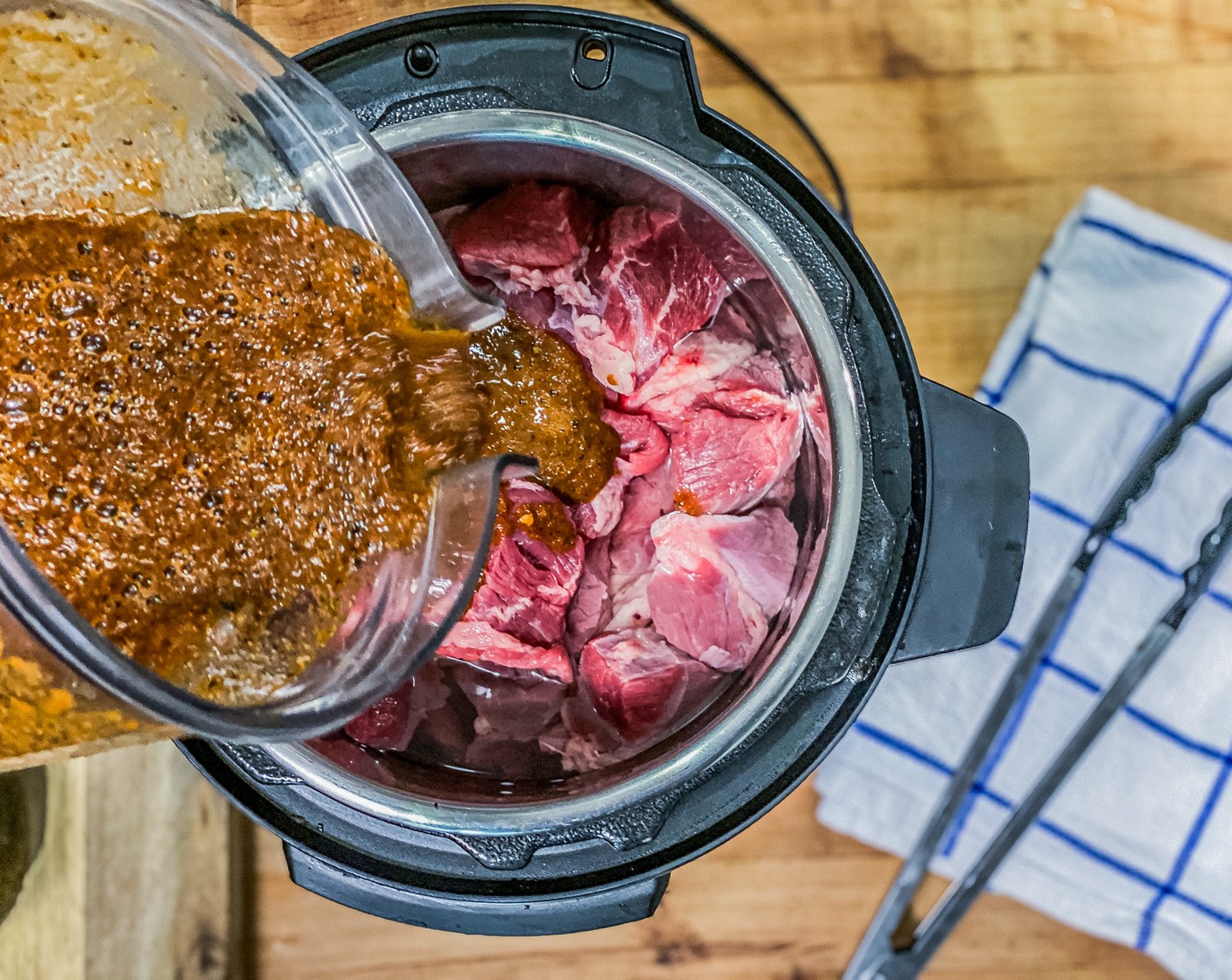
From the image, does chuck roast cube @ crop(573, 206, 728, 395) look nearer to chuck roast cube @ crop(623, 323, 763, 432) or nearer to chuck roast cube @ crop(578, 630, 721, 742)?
chuck roast cube @ crop(623, 323, 763, 432)

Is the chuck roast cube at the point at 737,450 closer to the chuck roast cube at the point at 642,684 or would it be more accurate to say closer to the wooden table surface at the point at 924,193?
the chuck roast cube at the point at 642,684

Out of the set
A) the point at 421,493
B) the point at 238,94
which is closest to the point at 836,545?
the point at 421,493

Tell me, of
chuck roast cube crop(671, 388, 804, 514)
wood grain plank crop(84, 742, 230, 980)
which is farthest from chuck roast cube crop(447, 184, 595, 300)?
wood grain plank crop(84, 742, 230, 980)

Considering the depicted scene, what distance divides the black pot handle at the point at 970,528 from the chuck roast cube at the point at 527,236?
0.88ft

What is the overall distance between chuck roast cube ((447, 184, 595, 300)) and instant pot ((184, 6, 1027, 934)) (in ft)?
0.07

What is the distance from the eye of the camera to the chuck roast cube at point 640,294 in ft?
2.28

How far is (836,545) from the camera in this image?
65 cm

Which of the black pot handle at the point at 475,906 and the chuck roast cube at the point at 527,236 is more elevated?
the chuck roast cube at the point at 527,236

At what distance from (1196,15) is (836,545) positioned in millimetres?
725

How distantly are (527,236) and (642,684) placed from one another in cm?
32

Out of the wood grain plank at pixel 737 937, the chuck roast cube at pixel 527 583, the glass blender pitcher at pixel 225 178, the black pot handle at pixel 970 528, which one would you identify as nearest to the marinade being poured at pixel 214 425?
the glass blender pitcher at pixel 225 178

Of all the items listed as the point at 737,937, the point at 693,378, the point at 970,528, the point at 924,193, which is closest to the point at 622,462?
the point at 693,378

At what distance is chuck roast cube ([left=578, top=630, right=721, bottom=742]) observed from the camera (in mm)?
695

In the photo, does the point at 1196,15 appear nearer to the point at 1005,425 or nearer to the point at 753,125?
the point at 753,125
